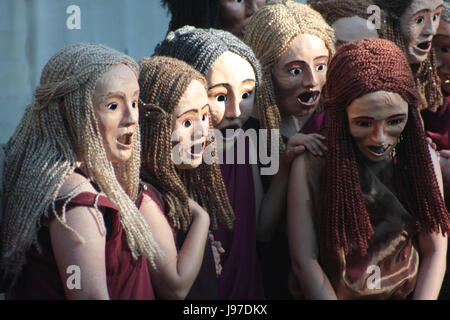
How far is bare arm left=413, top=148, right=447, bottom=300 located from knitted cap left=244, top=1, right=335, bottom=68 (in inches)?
28.5

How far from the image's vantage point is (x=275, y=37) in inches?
95.8

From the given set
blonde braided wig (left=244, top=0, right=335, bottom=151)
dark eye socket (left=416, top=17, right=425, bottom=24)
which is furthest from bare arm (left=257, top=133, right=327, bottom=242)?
dark eye socket (left=416, top=17, right=425, bottom=24)

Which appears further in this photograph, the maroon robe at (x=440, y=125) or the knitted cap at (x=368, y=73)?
the maroon robe at (x=440, y=125)

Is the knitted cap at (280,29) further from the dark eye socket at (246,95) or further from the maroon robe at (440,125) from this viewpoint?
the maroon robe at (440,125)

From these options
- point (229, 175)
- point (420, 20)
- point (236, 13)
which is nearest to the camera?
point (229, 175)

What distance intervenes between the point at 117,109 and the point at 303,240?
2.25ft

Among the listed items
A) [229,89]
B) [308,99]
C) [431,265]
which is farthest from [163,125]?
[431,265]

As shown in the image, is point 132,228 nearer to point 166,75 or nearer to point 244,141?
point 166,75

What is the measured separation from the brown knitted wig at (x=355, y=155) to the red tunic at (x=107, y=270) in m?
0.59

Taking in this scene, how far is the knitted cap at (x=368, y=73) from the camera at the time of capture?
214 cm

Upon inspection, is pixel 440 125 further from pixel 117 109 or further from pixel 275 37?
pixel 117 109

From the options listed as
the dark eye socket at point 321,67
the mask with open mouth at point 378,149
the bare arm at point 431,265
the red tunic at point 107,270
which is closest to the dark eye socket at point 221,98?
the dark eye socket at point 321,67

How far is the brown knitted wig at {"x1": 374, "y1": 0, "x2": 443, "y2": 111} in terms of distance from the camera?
2.79 metres

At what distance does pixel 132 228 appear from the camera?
188 centimetres
